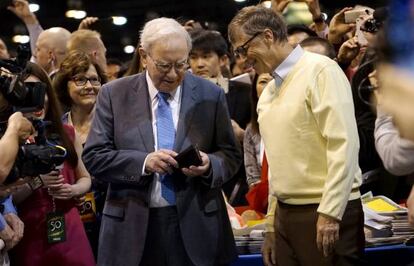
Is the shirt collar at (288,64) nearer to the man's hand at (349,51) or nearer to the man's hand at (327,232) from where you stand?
the man's hand at (327,232)

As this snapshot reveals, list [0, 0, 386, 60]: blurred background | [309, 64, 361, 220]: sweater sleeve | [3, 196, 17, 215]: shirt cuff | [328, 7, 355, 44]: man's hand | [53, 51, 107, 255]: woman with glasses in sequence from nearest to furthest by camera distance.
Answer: [309, 64, 361, 220]: sweater sleeve → [3, 196, 17, 215]: shirt cuff → [53, 51, 107, 255]: woman with glasses → [328, 7, 355, 44]: man's hand → [0, 0, 386, 60]: blurred background

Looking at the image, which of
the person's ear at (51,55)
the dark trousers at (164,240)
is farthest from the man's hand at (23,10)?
the dark trousers at (164,240)

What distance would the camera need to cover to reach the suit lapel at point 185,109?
3150mm

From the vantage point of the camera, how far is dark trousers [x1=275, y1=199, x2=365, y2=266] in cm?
294

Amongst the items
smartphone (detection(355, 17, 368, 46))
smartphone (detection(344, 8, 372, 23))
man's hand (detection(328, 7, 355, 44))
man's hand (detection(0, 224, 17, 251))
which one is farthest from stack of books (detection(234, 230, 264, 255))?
man's hand (detection(328, 7, 355, 44))

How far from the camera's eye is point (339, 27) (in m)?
4.74

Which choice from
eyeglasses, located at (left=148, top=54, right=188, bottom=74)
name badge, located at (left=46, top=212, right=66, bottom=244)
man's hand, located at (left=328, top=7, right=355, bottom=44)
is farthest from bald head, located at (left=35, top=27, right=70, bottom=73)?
eyeglasses, located at (left=148, top=54, right=188, bottom=74)

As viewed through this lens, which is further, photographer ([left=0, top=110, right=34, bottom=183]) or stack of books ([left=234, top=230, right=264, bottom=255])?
stack of books ([left=234, top=230, right=264, bottom=255])

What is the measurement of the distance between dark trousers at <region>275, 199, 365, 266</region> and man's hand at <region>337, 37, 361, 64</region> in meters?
1.56

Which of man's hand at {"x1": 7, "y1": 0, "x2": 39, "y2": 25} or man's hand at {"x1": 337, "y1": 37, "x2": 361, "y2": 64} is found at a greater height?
man's hand at {"x1": 7, "y1": 0, "x2": 39, "y2": 25}

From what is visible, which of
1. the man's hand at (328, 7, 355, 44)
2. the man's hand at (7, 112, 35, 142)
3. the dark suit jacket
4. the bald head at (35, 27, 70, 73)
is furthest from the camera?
the bald head at (35, 27, 70, 73)

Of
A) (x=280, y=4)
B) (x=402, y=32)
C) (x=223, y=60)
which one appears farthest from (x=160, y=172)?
(x=223, y=60)

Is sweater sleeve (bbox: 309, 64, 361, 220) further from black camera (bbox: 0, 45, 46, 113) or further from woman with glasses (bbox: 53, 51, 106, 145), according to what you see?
woman with glasses (bbox: 53, 51, 106, 145)

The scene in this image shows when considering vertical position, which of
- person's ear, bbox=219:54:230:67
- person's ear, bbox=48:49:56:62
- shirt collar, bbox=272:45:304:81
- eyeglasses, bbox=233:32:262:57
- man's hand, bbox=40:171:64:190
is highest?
eyeglasses, bbox=233:32:262:57
